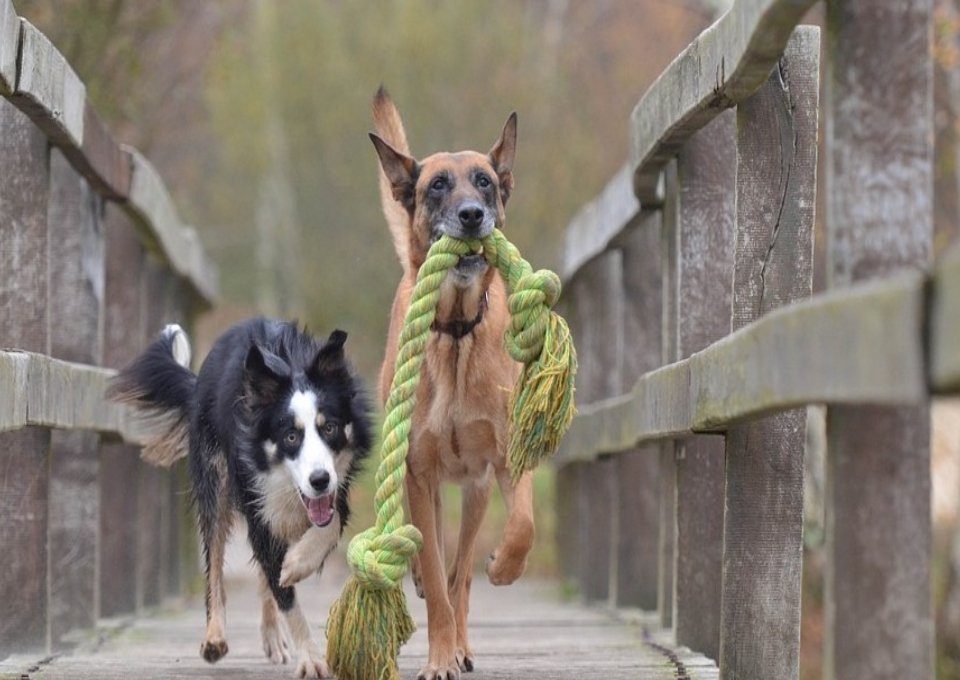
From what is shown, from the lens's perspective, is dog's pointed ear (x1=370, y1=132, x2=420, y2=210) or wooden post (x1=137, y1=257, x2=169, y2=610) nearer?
dog's pointed ear (x1=370, y1=132, x2=420, y2=210)

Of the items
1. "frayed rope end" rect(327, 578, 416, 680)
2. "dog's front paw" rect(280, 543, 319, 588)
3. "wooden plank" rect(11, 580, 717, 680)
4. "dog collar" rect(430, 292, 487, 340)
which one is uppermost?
"dog collar" rect(430, 292, 487, 340)

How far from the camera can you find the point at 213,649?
5.32 metres

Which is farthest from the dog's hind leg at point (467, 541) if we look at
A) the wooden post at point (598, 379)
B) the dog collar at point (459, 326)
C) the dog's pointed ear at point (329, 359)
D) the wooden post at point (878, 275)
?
the wooden post at point (878, 275)

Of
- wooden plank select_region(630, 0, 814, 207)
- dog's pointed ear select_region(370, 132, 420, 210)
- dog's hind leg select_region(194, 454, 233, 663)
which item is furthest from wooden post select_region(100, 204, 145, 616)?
wooden plank select_region(630, 0, 814, 207)

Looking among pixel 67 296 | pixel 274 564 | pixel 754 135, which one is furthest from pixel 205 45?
pixel 754 135

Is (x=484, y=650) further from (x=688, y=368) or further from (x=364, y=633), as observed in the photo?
(x=688, y=368)

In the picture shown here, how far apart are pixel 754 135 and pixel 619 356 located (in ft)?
12.1

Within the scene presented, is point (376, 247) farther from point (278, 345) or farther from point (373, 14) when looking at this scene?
point (278, 345)

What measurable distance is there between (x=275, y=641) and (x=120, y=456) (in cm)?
192

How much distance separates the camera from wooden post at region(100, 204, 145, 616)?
7.25 m

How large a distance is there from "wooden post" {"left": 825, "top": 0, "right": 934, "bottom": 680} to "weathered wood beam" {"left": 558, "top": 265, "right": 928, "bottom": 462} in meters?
0.12

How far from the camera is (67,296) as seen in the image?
20.6 feet

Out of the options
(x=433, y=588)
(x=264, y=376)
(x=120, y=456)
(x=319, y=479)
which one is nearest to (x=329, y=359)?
(x=264, y=376)

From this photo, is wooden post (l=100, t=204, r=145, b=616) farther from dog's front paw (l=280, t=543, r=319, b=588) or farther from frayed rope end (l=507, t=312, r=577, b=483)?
frayed rope end (l=507, t=312, r=577, b=483)
